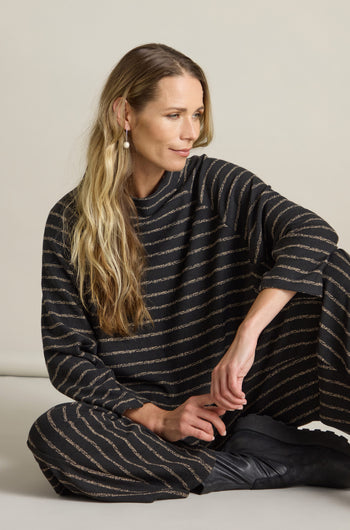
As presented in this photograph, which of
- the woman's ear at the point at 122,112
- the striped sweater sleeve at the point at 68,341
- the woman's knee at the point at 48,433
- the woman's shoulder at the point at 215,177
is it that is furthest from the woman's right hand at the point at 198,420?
the woman's ear at the point at 122,112

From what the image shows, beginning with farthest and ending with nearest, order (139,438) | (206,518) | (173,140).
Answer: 1. (173,140)
2. (139,438)
3. (206,518)

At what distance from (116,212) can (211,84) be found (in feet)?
4.73

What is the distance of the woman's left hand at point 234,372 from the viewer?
6.54 ft

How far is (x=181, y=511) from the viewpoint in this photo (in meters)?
2.00

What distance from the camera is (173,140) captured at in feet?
7.56

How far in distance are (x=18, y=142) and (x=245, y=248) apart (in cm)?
160

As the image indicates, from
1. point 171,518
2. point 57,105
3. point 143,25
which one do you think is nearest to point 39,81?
point 57,105

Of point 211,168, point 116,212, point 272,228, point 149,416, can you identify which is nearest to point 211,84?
point 211,168

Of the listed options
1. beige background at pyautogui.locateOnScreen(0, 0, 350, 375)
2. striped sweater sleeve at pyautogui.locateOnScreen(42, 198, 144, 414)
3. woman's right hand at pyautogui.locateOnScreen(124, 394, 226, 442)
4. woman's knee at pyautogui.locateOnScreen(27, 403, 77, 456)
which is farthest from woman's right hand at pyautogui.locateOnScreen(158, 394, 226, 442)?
beige background at pyautogui.locateOnScreen(0, 0, 350, 375)

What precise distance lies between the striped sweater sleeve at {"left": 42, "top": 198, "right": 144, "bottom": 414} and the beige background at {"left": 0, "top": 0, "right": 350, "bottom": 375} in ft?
4.23

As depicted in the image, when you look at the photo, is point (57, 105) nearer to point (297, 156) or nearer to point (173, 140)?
point (297, 156)

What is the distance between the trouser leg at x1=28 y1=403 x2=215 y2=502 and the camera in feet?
6.81

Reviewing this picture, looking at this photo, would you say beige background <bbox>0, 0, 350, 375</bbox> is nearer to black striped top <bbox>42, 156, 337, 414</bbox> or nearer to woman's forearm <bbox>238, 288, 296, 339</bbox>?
black striped top <bbox>42, 156, 337, 414</bbox>

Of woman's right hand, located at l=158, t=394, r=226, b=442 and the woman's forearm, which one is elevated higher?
the woman's forearm
